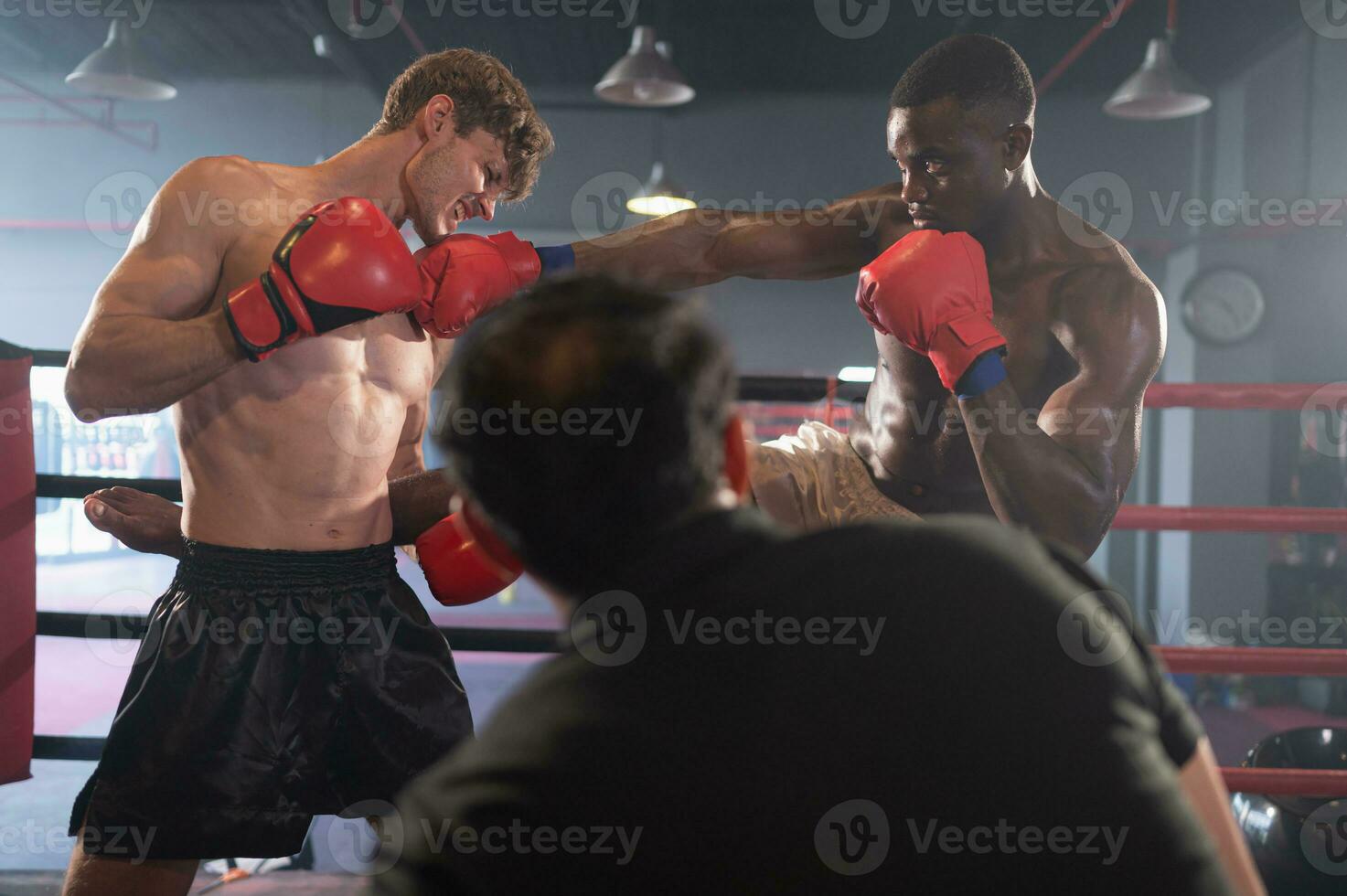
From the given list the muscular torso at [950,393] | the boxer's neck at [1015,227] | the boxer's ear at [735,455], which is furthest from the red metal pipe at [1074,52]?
the boxer's ear at [735,455]

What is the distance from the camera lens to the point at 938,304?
63.2 inches

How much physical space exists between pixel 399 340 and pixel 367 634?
0.50 metres

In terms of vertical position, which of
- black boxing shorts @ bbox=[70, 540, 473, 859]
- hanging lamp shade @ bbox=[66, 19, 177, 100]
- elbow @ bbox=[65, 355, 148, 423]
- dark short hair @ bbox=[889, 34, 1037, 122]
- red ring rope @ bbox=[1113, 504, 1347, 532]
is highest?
hanging lamp shade @ bbox=[66, 19, 177, 100]

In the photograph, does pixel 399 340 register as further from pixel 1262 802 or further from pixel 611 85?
pixel 611 85

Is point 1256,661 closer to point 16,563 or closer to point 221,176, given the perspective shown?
point 221,176

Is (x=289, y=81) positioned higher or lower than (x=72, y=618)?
higher

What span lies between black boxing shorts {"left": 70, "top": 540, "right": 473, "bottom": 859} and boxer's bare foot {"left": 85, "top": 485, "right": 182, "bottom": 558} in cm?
16

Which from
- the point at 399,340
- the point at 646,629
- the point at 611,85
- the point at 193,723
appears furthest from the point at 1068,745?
the point at 611,85

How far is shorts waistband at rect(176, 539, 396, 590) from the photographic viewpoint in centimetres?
149

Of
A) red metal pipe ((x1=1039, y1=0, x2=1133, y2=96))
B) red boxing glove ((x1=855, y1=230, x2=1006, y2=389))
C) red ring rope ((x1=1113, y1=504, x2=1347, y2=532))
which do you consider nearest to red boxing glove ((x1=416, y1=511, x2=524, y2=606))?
red boxing glove ((x1=855, y1=230, x2=1006, y2=389))

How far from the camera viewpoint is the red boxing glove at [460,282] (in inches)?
64.9

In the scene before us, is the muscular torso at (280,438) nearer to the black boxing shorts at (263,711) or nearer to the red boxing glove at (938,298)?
the black boxing shorts at (263,711)

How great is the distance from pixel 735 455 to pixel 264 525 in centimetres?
106

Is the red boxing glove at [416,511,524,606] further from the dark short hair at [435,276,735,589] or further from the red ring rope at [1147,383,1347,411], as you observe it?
the red ring rope at [1147,383,1347,411]
